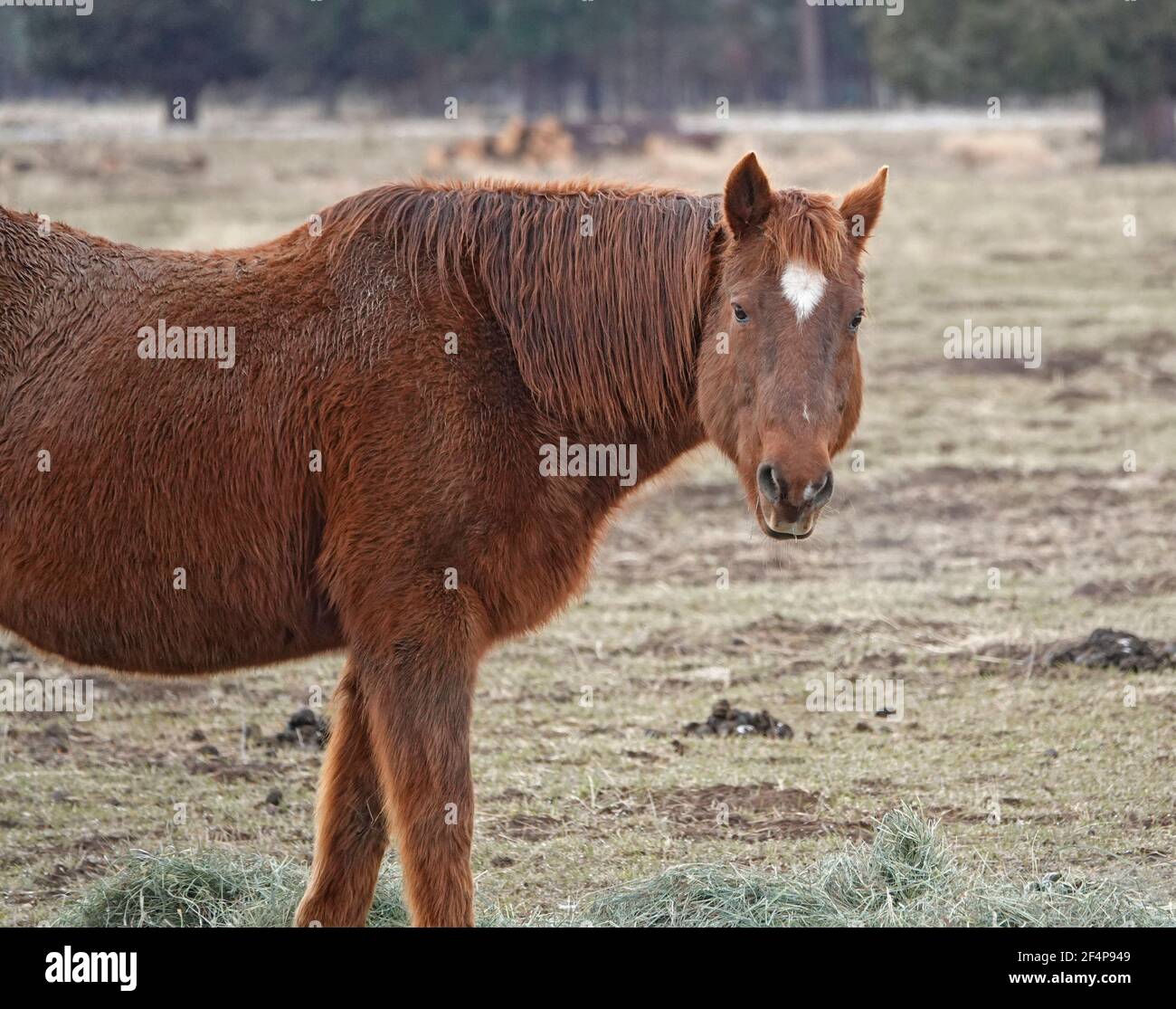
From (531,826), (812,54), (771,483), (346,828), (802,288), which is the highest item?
(812,54)

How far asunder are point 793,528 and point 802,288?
0.66 m

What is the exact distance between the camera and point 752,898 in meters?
4.81

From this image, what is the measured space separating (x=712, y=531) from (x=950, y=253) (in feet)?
38.9

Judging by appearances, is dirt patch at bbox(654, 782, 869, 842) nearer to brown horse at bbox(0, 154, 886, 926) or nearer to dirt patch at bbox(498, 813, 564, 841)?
dirt patch at bbox(498, 813, 564, 841)

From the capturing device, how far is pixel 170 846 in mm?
5324

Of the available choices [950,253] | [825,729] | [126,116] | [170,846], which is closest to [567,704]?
[825,729]

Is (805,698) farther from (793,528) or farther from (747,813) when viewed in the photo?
(793,528)

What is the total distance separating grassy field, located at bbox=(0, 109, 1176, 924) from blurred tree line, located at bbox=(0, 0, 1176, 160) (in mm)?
20957

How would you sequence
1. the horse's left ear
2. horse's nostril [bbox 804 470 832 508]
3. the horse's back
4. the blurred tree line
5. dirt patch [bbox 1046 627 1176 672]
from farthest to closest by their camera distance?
the blurred tree line
dirt patch [bbox 1046 627 1176 672]
the horse's left ear
the horse's back
horse's nostril [bbox 804 470 832 508]

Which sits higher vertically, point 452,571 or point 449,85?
point 449,85

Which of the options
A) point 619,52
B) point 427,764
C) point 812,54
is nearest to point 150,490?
point 427,764

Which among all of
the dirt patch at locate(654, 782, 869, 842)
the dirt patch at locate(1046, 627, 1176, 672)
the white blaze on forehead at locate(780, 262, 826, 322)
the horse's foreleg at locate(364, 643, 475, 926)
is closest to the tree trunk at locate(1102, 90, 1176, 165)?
the dirt patch at locate(1046, 627, 1176, 672)

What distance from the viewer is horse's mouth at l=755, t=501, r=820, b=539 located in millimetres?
3980
